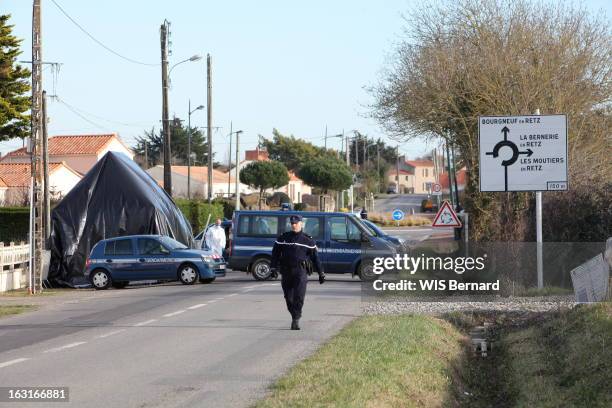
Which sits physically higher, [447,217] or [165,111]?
[165,111]

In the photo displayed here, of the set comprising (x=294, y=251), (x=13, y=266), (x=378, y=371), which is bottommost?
(x=378, y=371)

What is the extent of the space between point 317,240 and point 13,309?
10145 mm

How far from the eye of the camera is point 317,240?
29.0 metres

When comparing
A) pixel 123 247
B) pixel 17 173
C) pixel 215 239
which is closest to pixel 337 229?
pixel 215 239

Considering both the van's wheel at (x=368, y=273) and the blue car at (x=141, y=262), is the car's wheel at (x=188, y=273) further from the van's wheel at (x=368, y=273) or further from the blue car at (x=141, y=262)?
the van's wheel at (x=368, y=273)

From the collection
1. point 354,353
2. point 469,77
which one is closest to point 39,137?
point 469,77

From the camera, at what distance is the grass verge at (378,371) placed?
30.6 ft

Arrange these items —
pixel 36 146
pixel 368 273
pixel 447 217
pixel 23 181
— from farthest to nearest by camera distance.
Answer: pixel 23 181, pixel 36 146, pixel 447 217, pixel 368 273

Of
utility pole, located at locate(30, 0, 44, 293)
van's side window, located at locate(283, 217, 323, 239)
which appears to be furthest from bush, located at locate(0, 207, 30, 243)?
van's side window, located at locate(283, 217, 323, 239)

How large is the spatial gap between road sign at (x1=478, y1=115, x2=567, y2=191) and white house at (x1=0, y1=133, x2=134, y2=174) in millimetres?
61509

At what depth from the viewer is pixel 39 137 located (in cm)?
2598

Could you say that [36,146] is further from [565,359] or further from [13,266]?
[565,359]

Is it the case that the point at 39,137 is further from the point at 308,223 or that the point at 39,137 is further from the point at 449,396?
the point at 449,396

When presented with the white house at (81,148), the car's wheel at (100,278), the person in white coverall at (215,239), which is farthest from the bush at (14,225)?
the white house at (81,148)
